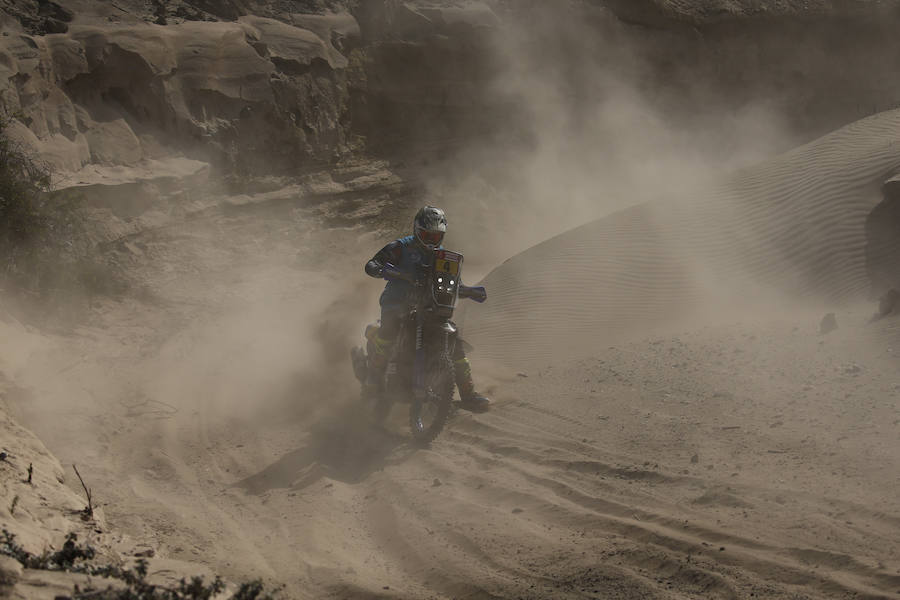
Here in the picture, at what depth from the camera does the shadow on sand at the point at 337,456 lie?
6.96 meters

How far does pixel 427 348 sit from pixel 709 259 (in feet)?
19.1

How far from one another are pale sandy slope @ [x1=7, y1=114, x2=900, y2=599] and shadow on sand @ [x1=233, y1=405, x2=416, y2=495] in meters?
0.03

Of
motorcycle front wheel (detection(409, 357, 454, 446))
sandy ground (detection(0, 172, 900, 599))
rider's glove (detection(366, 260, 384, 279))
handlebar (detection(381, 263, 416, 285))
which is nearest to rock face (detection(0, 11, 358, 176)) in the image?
sandy ground (detection(0, 172, 900, 599))

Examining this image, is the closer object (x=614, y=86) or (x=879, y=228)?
(x=879, y=228)

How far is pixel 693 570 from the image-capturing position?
4.82 meters

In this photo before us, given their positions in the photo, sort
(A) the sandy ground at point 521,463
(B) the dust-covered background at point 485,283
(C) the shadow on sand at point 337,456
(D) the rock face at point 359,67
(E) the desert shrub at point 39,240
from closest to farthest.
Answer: (A) the sandy ground at point 521,463 < (B) the dust-covered background at point 485,283 < (C) the shadow on sand at point 337,456 < (E) the desert shrub at point 39,240 < (D) the rock face at point 359,67

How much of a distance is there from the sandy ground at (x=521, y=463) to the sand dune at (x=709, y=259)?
1.03m

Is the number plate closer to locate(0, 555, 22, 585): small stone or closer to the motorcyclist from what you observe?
the motorcyclist

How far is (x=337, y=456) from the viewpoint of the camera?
7.57 metres

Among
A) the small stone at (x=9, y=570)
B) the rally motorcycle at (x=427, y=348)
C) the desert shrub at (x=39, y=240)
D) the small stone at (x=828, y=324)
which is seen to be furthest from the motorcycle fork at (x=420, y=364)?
the desert shrub at (x=39, y=240)

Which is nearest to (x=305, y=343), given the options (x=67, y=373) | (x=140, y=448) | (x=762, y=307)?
(x=67, y=373)

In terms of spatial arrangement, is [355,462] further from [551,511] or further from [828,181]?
[828,181]

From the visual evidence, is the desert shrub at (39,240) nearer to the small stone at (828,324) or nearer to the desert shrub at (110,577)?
the desert shrub at (110,577)

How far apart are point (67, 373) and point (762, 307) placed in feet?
27.4
